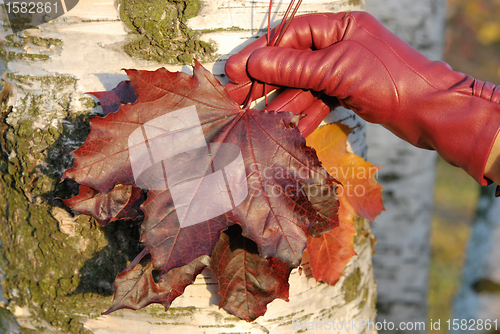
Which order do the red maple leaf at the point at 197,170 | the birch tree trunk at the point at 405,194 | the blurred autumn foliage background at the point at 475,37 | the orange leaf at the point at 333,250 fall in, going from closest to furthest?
the red maple leaf at the point at 197,170
the orange leaf at the point at 333,250
the birch tree trunk at the point at 405,194
the blurred autumn foliage background at the point at 475,37

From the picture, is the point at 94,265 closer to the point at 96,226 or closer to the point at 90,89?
the point at 96,226

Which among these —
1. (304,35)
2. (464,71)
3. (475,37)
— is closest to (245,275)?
(304,35)

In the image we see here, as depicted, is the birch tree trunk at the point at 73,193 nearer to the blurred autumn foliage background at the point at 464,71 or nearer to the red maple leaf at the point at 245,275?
the red maple leaf at the point at 245,275

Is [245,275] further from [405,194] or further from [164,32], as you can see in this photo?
[405,194]

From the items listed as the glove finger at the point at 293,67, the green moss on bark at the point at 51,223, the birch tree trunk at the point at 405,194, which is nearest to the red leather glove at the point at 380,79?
the glove finger at the point at 293,67

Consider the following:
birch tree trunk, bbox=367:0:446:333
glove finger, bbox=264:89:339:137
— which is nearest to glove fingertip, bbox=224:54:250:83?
glove finger, bbox=264:89:339:137

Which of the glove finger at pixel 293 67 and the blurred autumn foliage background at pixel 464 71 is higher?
the glove finger at pixel 293 67

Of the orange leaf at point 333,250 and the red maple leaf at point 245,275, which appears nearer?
the red maple leaf at point 245,275
